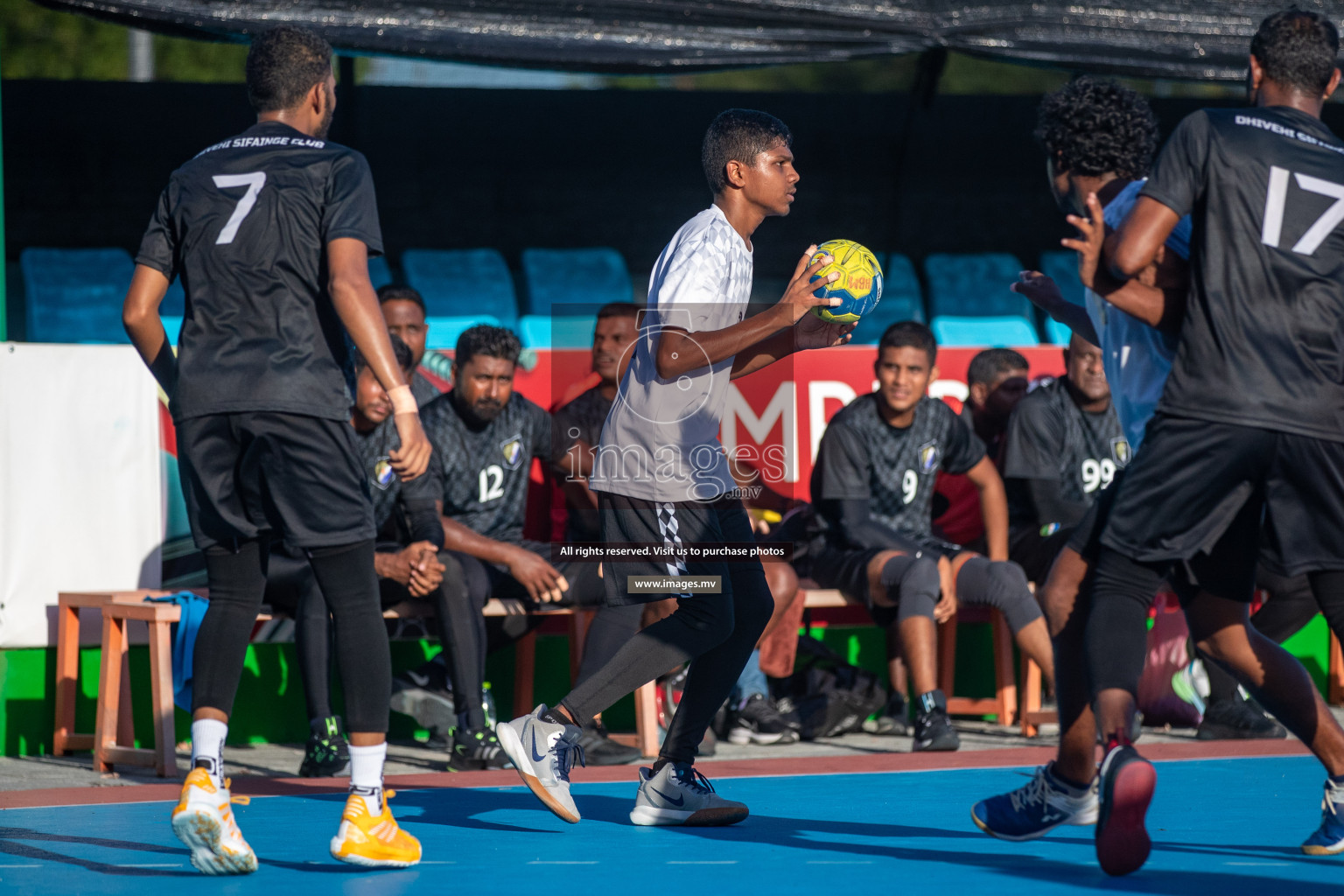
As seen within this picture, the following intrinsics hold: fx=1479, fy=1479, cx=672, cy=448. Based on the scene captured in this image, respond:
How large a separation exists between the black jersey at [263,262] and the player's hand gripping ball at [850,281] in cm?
148

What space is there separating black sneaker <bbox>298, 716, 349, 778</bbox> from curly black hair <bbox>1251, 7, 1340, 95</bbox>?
14.0 feet

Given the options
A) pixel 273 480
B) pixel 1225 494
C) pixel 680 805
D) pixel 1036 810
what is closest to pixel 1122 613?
pixel 1225 494

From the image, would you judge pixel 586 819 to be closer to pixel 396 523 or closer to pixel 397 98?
pixel 396 523

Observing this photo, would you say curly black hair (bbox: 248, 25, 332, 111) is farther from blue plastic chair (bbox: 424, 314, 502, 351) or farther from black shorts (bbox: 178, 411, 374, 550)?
blue plastic chair (bbox: 424, 314, 502, 351)

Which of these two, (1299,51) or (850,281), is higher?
(1299,51)

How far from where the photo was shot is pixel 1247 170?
144 inches

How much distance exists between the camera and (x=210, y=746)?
3.83 metres

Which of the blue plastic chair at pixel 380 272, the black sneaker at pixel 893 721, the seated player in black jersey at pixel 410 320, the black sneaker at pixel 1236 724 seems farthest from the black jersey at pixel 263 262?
the blue plastic chair at pixel 380 272

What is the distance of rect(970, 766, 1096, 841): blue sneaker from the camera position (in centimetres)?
407

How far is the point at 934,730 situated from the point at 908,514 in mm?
1331

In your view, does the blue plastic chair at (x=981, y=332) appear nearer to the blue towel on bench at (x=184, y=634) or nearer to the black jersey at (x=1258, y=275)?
the blue towel on bench at (x=184, y=634)

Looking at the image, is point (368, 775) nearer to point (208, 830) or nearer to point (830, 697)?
point (208, 830)

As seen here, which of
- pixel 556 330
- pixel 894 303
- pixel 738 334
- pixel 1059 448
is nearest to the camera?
pixel 738 334

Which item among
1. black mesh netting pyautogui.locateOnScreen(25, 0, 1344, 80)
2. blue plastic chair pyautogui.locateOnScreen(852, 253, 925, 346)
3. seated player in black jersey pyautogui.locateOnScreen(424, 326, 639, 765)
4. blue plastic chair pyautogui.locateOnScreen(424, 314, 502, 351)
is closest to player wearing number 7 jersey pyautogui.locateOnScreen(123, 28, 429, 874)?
seated player in black jersey pyautogui.locateOnScreen(424, 326, 639, 765)
